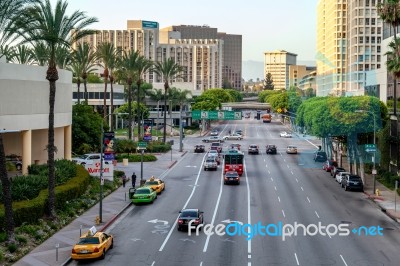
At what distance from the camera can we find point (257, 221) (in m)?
42.3

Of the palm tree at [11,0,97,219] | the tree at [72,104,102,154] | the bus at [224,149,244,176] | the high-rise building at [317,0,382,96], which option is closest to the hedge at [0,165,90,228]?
the palm tree at [11,0,97,219]

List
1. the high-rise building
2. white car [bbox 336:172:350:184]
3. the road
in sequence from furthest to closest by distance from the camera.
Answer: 1. the high-rise building
2. white car [bbox 336:172:350:184]
3. the road

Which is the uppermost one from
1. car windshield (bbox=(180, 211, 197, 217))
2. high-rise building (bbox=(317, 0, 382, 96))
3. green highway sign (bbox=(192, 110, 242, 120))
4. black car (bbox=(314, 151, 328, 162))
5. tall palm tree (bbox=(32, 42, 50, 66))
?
high-rise building (bbox=(317, 0, 382, 96))

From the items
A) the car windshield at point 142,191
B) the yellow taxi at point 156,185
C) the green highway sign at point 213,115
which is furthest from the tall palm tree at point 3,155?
the green highway sign at point 213,115

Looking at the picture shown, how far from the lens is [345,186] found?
5888 centimetres

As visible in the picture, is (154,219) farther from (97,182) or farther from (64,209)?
(97,182)

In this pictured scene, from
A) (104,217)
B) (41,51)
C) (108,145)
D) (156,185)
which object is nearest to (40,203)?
(104,217)

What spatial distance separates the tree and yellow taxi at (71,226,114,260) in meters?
41.9

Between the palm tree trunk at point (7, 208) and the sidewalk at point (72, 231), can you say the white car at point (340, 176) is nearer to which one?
the sidewalk at point (72, 231)

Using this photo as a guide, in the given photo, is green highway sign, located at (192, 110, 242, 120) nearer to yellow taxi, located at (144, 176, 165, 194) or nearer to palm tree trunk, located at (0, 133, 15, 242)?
yellow taxi, located at (144, 176, 165, 194)

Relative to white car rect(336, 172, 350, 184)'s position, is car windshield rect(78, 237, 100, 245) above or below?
below

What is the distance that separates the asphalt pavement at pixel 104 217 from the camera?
105 feet

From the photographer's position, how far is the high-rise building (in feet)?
555

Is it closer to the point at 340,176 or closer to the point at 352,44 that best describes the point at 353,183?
the point at 340,176
